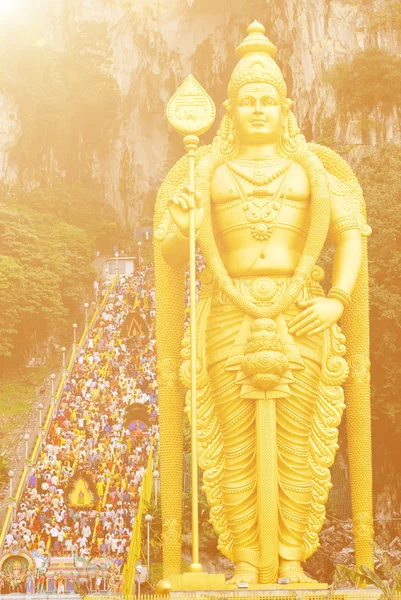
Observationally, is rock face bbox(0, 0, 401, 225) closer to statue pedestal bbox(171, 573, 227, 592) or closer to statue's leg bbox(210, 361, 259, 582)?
statue's leg bbox(210, 361, 259, 582)

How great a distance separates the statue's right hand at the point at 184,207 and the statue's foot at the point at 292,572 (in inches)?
111

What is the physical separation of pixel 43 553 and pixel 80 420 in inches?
231

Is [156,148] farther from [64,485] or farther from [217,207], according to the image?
[217,207]

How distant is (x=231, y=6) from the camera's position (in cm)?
4197

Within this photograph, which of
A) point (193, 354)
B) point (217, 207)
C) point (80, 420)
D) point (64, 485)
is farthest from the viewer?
point (80, 420)

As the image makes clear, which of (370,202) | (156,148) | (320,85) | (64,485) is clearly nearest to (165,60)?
(156,148)

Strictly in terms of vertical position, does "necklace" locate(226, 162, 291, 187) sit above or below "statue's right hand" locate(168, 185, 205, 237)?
above

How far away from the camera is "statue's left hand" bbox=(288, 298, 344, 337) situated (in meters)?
9.51

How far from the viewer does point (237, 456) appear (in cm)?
951

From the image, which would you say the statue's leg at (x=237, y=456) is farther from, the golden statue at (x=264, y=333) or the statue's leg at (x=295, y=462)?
the statue's leg at (x=295, y=462)

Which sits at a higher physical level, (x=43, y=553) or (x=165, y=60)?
(x=165, y=60)

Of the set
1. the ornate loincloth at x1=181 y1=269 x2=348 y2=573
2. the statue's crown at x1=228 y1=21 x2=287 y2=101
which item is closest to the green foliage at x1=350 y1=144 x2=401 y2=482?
the ornate loincloth at x1=181 y1=269 x2=348 y2=573

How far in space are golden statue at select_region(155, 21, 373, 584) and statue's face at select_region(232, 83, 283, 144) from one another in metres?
0.01

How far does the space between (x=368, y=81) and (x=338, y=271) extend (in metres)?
24.9
